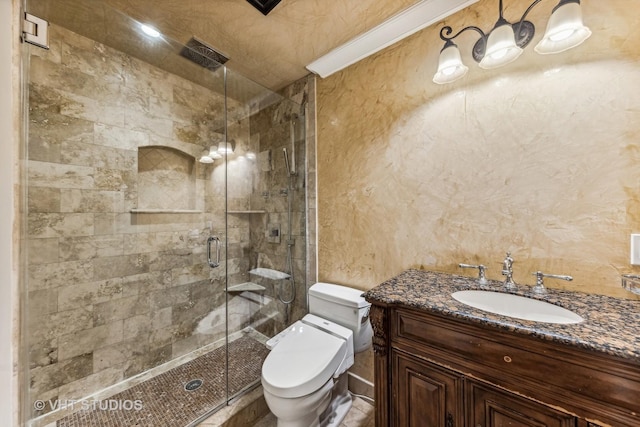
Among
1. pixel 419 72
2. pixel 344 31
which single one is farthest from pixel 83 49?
pixel 419 72

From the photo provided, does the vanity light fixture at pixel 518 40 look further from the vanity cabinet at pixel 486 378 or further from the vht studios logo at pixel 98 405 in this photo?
the vht studios logo at pixel 98 405

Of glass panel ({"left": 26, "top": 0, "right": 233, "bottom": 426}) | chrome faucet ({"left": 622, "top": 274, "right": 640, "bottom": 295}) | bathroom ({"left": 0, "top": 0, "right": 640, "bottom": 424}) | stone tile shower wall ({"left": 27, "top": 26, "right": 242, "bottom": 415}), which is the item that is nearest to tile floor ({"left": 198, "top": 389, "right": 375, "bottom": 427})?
bathroom ({"left": 0, "top": 0, "right": 640, "bottom": 424})

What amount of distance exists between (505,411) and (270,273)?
6.31 ft

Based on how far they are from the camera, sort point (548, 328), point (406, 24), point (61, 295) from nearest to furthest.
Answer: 1. point (548, 328)
2. point (406, 24)
3. point (61, 295)

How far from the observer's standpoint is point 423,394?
96 cm

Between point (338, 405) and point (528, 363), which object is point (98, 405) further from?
point (528, 363)

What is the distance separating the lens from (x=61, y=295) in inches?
60.9

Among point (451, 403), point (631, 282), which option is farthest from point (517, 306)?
point (451, 403)

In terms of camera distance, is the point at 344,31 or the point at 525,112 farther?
the point at 344,31

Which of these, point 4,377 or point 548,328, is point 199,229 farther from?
point 548,328

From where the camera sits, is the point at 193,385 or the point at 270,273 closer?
the point at 193,385

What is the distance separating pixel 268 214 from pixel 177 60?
57.6 inches

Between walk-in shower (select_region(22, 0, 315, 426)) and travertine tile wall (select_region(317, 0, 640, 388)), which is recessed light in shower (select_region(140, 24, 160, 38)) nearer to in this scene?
walk-in shower (select_region(22, 0, 315, 426))

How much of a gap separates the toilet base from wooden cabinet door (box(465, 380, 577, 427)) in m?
0.93
